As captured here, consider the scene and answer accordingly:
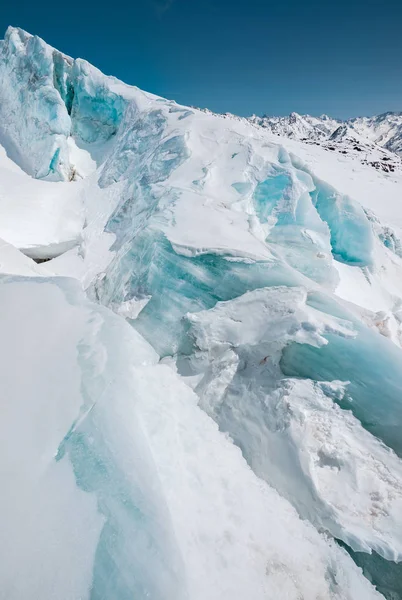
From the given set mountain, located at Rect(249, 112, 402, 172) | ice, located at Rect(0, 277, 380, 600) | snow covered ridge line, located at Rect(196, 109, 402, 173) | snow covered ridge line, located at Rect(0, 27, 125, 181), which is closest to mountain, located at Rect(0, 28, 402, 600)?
ice, located at Rect(0, 277, 380, 600)

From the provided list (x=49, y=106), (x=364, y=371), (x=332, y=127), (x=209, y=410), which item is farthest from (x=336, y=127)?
(x=209, y=410)

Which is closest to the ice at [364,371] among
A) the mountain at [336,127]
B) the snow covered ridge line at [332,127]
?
the mountain at [336,127]

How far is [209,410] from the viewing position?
340 centimetres

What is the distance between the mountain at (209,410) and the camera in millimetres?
2139

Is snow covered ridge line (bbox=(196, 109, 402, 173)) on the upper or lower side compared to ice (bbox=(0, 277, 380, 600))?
upper

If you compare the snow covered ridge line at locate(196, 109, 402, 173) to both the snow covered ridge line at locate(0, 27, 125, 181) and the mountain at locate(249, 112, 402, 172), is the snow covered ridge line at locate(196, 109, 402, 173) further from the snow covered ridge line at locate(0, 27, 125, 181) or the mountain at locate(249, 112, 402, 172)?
the snow covered ridge line at locate(0, 27, 125, 181)

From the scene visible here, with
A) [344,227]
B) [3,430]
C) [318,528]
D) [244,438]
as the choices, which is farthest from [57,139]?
[318,528]

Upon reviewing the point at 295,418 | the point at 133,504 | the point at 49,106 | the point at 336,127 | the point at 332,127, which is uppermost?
the point at 336,127

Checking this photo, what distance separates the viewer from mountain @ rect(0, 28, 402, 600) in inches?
84.2

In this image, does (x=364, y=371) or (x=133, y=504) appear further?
(x=364, y=371)

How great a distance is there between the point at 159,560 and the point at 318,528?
4.23 ft

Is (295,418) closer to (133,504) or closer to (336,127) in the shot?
(133,504)

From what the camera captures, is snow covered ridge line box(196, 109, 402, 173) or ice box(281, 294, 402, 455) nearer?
ice box(281, 294, 402, 455)

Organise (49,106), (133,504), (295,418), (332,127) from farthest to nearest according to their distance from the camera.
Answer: (332,127) → (49,106) → (295,418) → (133,504)
